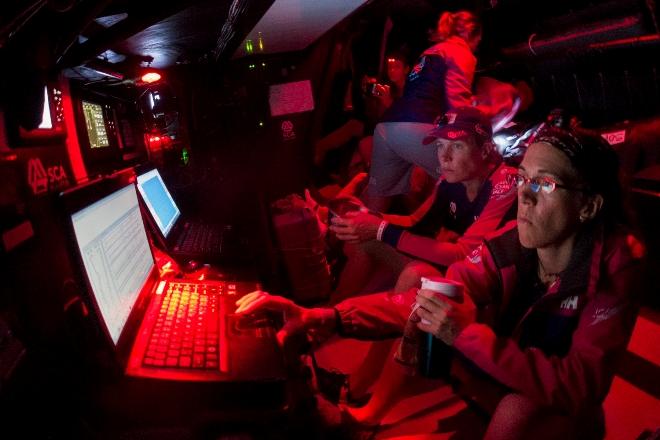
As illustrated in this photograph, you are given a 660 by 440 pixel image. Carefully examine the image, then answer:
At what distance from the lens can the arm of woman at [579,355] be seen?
→ 1.11 meters

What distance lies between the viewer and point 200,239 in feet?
6.42

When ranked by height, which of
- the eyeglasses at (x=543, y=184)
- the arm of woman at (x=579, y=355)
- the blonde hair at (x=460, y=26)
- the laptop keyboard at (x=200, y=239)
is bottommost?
the arm of woman at (x=579, y=355)

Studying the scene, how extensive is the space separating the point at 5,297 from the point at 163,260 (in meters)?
0.91

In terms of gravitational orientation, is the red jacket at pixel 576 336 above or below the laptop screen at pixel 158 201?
below

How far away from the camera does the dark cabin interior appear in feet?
2.99

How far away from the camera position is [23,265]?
926mm

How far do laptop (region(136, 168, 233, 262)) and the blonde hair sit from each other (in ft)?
6.88

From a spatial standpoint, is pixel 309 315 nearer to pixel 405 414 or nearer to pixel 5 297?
pixel 5 297

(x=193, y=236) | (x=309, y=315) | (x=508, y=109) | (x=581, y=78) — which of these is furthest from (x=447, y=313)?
(x=581, y=78)

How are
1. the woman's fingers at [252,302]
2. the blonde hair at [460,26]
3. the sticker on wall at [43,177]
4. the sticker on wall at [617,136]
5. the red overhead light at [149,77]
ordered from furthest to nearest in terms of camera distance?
the blonde hair at [460,26], the sticker on wall at [617,136], the red overhead light at [149,77], the woman's fingers at [252,302], the sticker on wall at [43,177]

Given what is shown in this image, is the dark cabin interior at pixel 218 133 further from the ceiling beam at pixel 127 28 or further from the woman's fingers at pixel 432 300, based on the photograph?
the woman's fingers at pixel 432 300

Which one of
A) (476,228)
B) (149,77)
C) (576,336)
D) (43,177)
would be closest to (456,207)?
(476,228)

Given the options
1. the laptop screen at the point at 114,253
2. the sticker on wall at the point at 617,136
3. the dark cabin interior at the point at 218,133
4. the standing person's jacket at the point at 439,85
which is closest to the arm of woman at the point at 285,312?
the dark cabin interior at the point at 218,133

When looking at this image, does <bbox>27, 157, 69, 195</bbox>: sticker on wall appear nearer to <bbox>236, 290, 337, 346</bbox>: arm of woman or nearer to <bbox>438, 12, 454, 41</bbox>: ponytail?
<bbox>236, 290, 337, 346</bbox>: arm of woman
